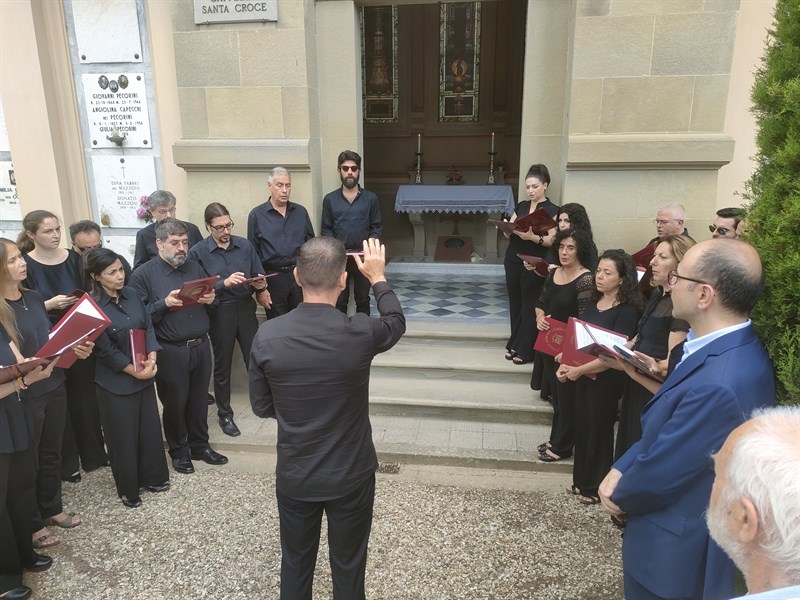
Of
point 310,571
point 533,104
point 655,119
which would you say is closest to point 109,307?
point 310,571

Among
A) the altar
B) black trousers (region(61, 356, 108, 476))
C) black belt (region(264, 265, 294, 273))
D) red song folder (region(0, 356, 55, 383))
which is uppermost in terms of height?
the altar

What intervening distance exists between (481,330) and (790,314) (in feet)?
13.1

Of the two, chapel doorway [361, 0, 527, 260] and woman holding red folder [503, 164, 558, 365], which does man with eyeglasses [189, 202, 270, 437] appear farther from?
chapel doorway [361, 0, 527, 260]

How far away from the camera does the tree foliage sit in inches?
71.3

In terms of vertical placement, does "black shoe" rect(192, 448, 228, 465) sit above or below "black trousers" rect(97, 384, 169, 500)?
below

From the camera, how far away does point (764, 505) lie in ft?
3.68

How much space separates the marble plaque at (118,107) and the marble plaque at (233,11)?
1.09 m

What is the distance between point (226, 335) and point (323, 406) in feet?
9.28

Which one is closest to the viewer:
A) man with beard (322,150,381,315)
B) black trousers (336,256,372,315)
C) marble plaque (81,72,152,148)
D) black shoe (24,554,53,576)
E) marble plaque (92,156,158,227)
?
black shoe (24,554,53,576)

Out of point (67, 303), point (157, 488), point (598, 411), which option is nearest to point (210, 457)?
point (157, 488)

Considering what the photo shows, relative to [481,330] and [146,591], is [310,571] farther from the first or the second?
[481,330]

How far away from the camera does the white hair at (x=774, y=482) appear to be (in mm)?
1079

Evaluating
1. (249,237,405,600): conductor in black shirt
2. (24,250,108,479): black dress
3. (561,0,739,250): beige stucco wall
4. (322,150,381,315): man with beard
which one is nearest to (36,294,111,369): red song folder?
(24,250,108,479): black dress

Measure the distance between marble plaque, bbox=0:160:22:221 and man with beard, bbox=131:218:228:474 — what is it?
3.50 m
